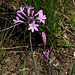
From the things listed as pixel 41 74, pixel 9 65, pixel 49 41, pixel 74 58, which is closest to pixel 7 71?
pixel 9 65

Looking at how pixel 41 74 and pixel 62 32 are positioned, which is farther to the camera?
pixel 62 32

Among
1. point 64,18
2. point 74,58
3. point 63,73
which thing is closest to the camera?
point 63,73

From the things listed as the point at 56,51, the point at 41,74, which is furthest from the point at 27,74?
the point at 56,51

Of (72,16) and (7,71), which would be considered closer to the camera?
(7,71)

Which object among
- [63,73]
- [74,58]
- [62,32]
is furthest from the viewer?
[62,32]

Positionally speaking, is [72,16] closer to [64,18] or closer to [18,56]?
[64,18]

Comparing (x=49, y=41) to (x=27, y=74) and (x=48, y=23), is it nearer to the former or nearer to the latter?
(x=48, y=23)

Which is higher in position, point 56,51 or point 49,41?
point 49,41

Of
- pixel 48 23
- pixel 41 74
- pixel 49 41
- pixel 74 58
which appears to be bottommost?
pixel 41 74

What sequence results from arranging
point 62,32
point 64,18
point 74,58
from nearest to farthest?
point 74,58 → point 62,32 → point 64,18
